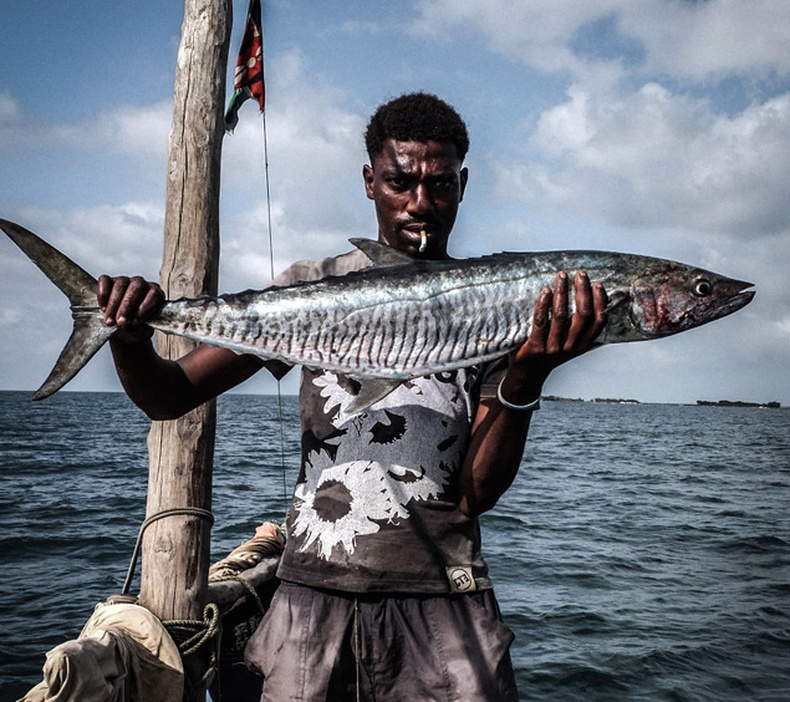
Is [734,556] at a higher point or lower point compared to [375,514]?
lower

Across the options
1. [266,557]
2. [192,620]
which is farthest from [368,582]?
[266,557]

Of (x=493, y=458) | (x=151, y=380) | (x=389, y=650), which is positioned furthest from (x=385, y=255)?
(x=389, y=650)

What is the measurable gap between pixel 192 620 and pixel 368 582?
2229 millimetres

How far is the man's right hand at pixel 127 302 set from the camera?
8.53 ft

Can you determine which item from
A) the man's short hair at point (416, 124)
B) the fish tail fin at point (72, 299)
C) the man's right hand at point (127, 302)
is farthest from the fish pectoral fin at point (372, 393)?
the man's short hair at point (416, 124)

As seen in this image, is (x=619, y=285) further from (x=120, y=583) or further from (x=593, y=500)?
(x=593, y=500)

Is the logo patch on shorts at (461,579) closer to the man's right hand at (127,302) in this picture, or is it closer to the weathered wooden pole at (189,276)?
the man's right hand at (127,302)

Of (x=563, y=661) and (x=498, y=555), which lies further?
(x=498, y=555)

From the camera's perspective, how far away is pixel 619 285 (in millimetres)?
2697

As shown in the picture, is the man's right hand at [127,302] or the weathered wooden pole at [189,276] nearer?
the man's right hand at [127,302]

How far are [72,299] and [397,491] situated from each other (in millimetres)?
1426

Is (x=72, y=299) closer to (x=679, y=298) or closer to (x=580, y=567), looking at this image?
(x=679, y=298)

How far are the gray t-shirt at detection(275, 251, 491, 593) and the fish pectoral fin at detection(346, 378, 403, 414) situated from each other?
5 centimetres

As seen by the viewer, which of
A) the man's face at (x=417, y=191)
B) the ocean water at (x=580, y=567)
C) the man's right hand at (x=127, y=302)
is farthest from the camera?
the ocean water at (x=580, y=567)
